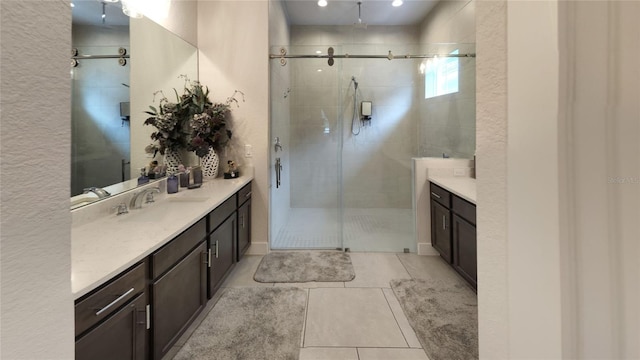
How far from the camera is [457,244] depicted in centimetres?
287

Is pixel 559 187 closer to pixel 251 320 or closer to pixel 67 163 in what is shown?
pixel 67 163

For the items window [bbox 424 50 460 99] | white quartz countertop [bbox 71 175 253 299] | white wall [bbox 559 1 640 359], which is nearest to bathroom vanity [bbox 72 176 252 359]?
white quartz countertop [bbox 71 175 253 299]

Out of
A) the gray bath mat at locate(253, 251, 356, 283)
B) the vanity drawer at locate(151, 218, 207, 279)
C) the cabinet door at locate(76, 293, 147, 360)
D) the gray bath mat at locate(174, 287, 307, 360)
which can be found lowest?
the gray bath mat at locate(174, 287, 307, 360)

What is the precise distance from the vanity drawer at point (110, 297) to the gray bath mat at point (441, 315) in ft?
5.44

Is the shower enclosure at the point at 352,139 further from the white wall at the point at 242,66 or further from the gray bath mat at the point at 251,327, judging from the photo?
the gray bath mat at the point at 251,327

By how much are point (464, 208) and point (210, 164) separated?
2.51m

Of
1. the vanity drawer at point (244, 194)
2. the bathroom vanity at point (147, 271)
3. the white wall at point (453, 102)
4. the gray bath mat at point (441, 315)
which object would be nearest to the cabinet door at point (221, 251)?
the bathroom vanity at point (147, 271)

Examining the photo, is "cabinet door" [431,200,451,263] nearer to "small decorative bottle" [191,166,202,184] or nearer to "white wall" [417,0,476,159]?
"white wall" [417,0,476,159]

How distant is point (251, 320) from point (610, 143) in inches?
92.3

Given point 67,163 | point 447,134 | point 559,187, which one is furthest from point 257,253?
point 559,187

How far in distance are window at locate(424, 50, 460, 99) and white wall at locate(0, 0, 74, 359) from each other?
13.0 ft

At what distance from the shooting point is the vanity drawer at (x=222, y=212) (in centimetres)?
236

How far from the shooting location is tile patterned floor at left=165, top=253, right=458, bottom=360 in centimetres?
200

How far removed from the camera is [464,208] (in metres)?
2.67
